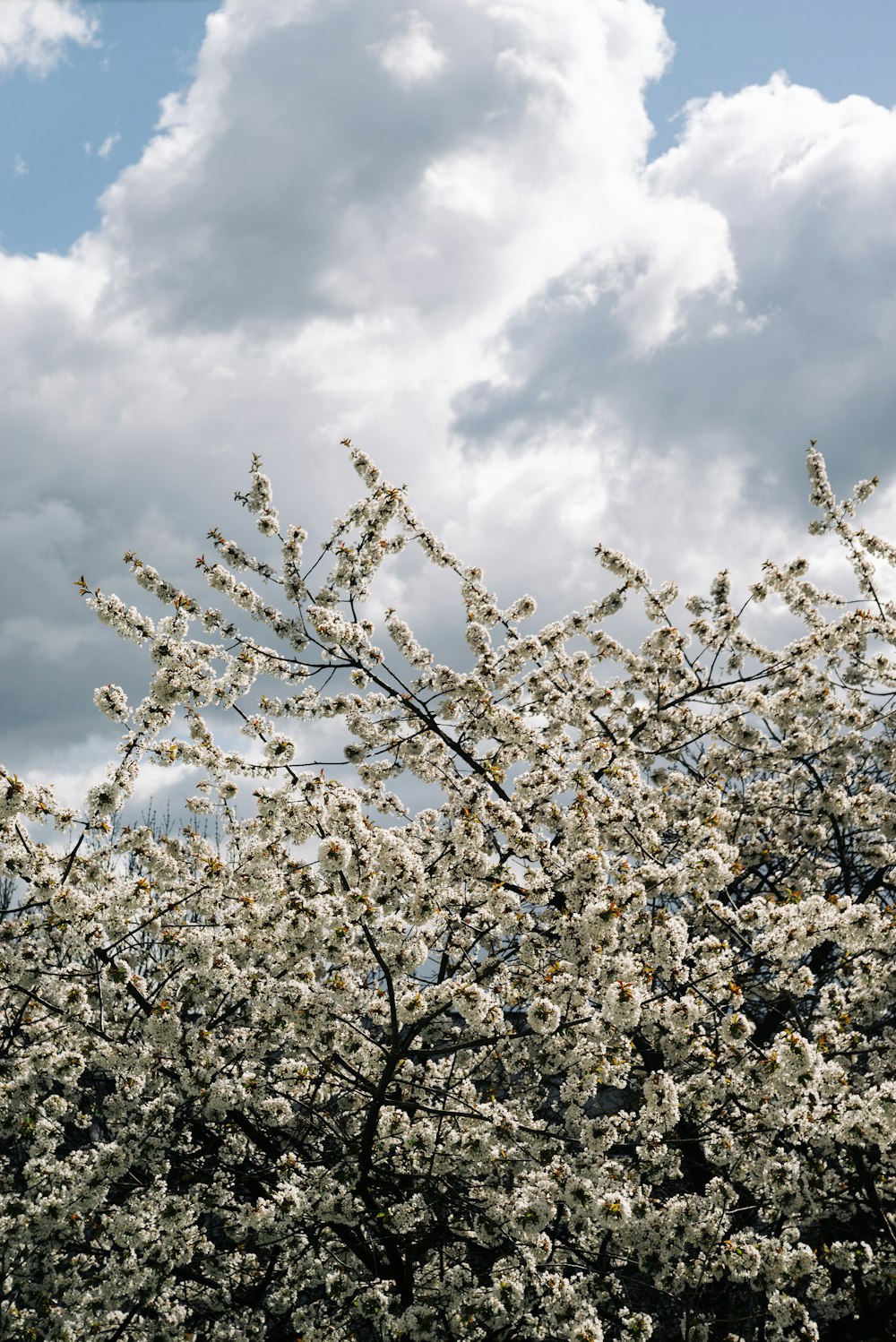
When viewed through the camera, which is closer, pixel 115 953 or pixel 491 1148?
pixel 491 1148

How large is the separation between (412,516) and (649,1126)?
23.6ft

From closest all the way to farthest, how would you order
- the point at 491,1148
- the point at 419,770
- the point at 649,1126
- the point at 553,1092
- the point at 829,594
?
1. the point at 491,1148
2. the point at 649,1126
3. the point at 419,770
4. the point at 829,594
5. the point at 553,1092

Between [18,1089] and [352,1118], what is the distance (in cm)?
302

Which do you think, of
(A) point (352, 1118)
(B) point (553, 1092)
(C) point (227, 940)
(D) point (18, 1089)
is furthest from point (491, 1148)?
(B) point (553, 1092)

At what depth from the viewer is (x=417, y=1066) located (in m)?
8.17

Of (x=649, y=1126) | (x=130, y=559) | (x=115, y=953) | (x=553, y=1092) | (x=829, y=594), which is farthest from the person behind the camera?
(x=553, y=1092)

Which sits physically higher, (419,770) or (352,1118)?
(419,770)

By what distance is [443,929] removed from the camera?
7867 millimetres

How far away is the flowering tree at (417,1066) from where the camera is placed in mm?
6629

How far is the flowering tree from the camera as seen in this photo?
6.63 metres

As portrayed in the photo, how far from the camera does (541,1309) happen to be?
710 centimetres

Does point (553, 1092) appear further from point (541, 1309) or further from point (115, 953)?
point (115, 953)

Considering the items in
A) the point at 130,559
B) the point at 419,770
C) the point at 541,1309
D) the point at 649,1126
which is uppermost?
the point at 130,559

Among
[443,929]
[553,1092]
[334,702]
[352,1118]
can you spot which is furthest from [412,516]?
[553,1092]
